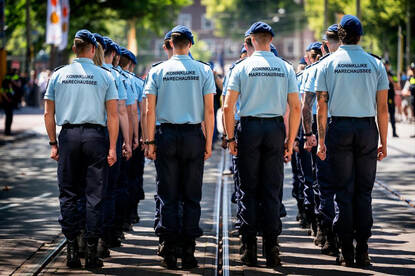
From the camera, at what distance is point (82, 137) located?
7191 millimetres

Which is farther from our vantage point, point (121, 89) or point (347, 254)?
point (121, 89)

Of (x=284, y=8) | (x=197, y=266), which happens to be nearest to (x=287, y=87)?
(x=197, y=266)

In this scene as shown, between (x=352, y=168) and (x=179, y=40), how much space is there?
188 cm

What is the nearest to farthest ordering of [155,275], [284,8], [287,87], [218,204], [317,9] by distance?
[155,275], [287,87], [218,204], [317,9], [284,8]

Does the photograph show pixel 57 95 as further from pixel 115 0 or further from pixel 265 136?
pixel 115 0

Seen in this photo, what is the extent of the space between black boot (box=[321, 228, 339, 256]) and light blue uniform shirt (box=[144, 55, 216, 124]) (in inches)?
65.9

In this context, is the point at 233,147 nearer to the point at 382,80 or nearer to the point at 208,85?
the point at 208,85

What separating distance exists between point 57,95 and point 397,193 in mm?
6311

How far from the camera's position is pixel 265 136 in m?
7.34

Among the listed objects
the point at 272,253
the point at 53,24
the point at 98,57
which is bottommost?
the point at 272,253

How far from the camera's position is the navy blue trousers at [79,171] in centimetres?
720

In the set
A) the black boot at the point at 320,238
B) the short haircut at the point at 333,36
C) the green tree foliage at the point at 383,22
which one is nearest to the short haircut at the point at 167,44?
the short haircut at the point at 333,36

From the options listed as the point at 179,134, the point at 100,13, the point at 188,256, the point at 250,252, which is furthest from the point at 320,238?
the point at 100,13

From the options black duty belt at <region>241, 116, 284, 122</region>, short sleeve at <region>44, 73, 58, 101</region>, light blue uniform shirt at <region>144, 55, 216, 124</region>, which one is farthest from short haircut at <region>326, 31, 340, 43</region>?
short sleeve at <region>44, 73, 58, 101</region>
